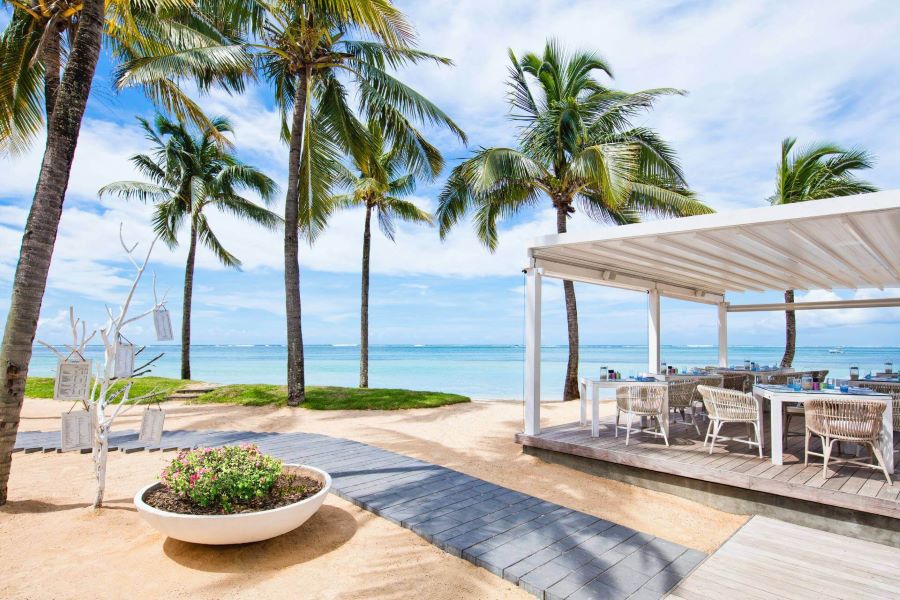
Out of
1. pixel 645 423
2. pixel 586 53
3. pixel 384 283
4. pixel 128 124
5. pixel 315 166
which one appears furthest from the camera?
pixel 384 283

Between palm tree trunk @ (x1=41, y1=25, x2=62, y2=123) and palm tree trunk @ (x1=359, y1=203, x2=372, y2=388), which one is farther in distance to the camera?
palm tree trunk @ (x1=359, y1=203, x2=372, y2=388)

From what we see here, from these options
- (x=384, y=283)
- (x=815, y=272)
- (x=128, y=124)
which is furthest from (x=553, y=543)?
(x=384, y=283)

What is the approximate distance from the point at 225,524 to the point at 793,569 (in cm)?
385

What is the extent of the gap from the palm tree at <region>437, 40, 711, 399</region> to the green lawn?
12.8ft

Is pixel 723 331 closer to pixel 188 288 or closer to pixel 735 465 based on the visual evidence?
pixel 735 465

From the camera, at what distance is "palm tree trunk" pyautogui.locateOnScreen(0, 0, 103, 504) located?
12.6 ft

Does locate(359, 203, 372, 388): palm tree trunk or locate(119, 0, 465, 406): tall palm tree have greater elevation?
locate(119, 0, 465, 406): tall palm tree

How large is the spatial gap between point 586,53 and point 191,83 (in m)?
8.63

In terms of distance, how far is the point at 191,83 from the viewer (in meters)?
9.06

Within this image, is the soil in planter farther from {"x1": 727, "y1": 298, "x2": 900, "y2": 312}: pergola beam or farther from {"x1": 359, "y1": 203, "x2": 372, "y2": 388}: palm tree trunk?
{"x1": 727, "y1": 298, "x2": 900, "y2": 312}: pergola beam

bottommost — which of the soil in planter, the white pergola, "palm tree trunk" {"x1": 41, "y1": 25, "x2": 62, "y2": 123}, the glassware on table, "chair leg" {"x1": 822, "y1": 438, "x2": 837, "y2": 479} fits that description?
the soil in planter

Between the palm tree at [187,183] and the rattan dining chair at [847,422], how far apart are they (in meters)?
15.6

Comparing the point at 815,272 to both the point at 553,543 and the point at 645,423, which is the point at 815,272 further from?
the point at 553,543

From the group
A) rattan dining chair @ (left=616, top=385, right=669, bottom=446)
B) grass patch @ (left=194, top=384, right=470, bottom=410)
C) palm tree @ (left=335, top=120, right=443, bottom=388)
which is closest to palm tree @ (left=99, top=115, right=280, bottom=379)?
palm tree @ (left=335, top=120, right=443, bottom=388)
